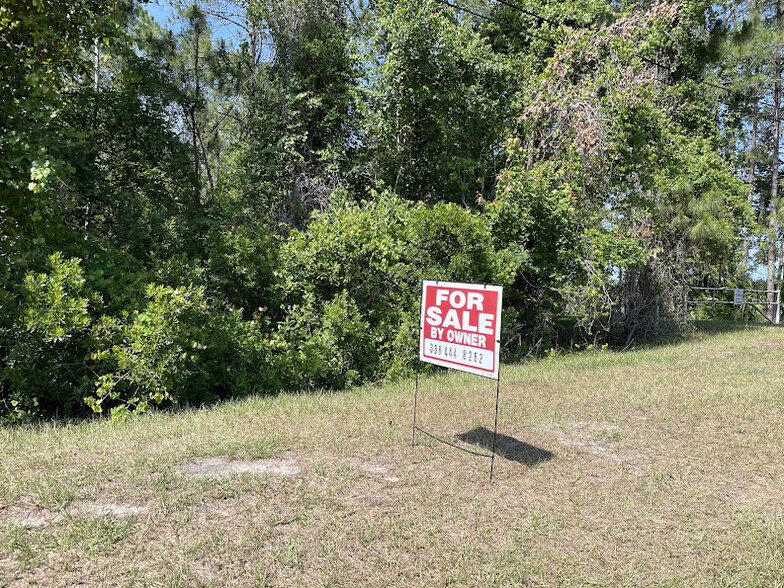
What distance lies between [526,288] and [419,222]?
375 centimetres

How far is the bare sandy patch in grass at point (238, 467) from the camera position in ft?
14.0

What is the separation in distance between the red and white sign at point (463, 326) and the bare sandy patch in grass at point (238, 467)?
1.65m

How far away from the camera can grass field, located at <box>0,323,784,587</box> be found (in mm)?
3100

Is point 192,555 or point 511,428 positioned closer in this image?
point 192,555

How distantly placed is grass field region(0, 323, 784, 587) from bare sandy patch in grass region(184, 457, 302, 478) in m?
0.02

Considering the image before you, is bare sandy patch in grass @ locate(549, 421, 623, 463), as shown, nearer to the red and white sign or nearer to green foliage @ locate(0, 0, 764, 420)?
the red and white sign

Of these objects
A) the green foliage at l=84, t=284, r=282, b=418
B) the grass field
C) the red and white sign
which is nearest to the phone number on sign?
the red and white sign

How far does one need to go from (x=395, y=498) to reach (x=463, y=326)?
1639mm

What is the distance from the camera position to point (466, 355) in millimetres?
4855

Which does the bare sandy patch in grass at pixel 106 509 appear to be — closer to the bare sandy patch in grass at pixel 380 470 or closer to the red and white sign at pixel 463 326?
the bare sandy patch in grass at pixel 380 470

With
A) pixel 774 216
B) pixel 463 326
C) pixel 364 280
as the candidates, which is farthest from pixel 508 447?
pixel 774 216

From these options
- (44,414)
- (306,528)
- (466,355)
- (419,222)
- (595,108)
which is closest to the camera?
(306,528)

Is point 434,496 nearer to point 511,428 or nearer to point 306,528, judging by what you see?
point 306,528

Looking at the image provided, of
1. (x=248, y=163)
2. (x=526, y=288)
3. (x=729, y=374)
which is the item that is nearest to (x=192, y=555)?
(x=729, y=374)
